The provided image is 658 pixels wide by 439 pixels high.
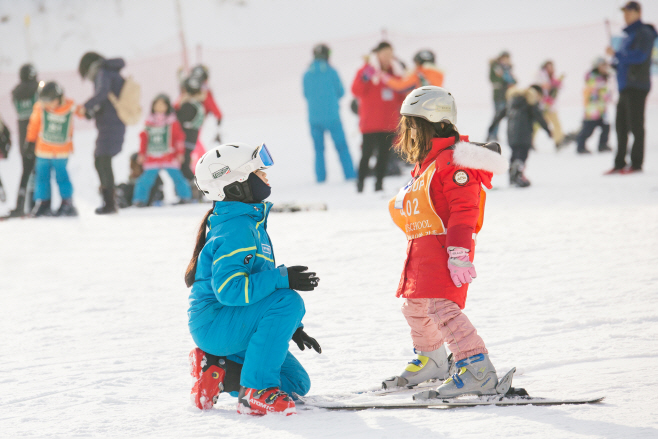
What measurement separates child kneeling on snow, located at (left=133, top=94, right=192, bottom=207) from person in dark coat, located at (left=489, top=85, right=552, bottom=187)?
12.9ft

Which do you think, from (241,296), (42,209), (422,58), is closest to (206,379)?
(241,296)

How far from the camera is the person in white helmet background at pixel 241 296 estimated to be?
271cm

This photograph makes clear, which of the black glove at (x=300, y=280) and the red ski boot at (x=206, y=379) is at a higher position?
the black glove at (x=300, y=280)

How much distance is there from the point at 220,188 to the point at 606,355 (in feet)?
5.56

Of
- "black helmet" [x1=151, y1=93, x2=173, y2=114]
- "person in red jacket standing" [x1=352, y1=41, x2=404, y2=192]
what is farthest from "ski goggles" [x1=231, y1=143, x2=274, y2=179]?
"black helmet" [x1=151, y1=93, x2=173, y2=114]

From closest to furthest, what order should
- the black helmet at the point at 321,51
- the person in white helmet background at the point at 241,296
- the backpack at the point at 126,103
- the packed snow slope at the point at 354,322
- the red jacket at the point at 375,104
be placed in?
1. the packed snow slope at the point at 354,322
2. the person in white helmet background at the point at 241,296
3. the backpack at the point at 126,103
4. the red jacket at the point at 375,104
5. the black helmet at the point at 321,51

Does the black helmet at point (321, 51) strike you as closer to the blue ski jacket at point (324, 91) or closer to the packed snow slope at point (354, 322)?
the blue ski jacket at point (324, 91)

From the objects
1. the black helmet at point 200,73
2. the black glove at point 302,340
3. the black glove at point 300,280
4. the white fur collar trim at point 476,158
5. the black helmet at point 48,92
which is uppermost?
the black helmet at point 200,73

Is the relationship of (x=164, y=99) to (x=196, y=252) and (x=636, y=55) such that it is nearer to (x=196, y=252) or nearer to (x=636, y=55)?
(x=636, y=55)

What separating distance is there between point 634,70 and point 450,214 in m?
6.38

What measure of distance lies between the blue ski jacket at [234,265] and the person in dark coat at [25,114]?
22.7 ft

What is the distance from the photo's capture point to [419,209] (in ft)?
9.66

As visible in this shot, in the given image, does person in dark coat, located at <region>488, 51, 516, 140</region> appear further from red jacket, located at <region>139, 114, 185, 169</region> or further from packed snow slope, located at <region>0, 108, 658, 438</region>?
packed snow slope, located at <region>0, 108, 658, 438</region>

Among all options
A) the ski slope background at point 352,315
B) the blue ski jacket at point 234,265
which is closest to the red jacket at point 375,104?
the ski slope background at point 352,315
